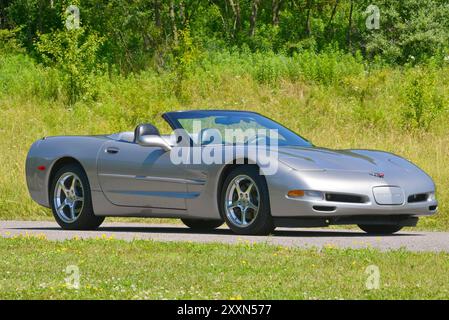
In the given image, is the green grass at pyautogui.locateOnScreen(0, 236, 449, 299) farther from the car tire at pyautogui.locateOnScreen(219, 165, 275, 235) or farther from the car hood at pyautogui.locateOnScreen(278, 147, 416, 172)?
the car hood at pyautogui.locateOnScreen(278, 147, 416, 172)

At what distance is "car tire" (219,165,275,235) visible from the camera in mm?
11117

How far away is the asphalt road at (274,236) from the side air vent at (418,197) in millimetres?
389

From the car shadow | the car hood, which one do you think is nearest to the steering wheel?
the car hood

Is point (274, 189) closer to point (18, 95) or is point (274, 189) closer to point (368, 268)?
point (368, 268)

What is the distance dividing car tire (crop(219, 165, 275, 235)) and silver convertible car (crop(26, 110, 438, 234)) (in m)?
0.01

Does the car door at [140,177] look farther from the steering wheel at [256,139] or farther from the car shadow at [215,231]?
the steering wheel at [256,139]

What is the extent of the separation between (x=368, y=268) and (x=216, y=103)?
23146mm

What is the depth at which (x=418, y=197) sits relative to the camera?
38.0 feet

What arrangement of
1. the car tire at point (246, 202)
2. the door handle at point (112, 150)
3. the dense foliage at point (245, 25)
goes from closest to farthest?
the car tire at point (246, 202), the door handle at point (112, 150), the dense foliage at point (245, 25)

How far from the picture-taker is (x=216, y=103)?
3092 cm

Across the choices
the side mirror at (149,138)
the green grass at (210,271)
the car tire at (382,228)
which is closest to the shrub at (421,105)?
the car tire at (382,228)

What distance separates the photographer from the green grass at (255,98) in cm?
2666

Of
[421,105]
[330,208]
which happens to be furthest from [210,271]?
[421,105]

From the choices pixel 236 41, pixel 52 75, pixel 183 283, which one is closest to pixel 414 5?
pixel 236 41
